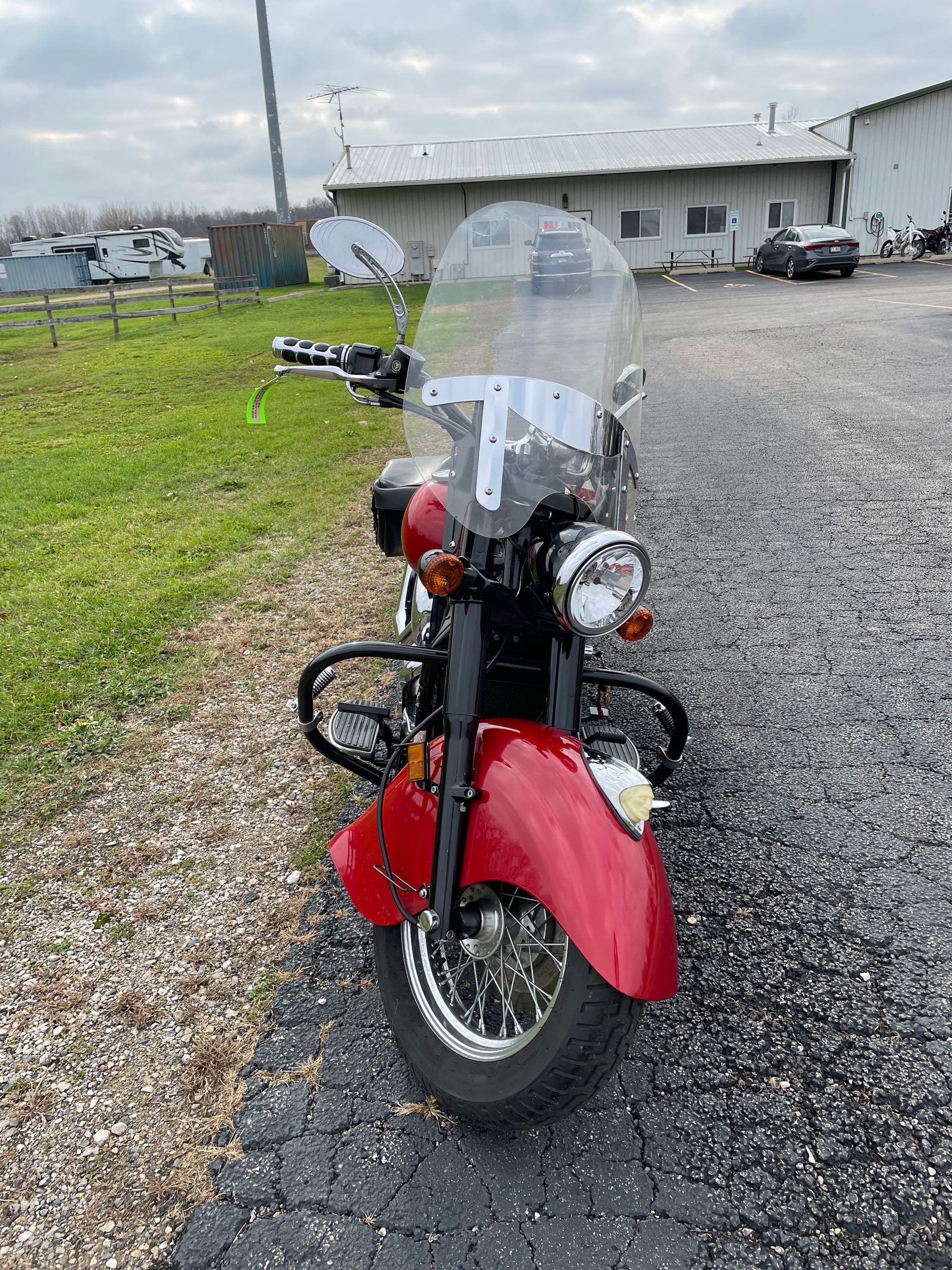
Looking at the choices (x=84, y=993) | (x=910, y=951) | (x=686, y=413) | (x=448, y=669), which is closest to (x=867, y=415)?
(x=686, y=413)

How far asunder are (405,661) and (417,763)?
1.94 ft

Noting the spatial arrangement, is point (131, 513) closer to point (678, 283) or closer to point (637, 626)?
point (637, 626)

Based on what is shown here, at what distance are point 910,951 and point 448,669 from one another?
1570 millimetres

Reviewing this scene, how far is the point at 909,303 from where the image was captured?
55.7ft

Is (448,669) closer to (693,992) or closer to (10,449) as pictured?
(693,992)

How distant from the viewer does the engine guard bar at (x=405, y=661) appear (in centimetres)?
231

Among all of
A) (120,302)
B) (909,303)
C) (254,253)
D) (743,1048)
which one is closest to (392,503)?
(743,1048)

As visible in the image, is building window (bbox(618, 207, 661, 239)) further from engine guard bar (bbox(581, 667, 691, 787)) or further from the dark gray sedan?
engine guard bar (bbox(581, 667, 691, 787))

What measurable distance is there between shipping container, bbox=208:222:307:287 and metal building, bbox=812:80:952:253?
70.7 ft

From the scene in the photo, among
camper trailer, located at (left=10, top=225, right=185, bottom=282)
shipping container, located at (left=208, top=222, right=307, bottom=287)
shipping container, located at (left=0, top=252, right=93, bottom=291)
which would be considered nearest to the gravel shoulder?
shipping container, located at (left=208, top=222, right=307, bottom=287)

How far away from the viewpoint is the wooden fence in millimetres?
19859

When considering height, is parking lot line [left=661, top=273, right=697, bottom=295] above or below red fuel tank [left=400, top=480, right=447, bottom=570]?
above

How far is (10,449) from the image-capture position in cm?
970

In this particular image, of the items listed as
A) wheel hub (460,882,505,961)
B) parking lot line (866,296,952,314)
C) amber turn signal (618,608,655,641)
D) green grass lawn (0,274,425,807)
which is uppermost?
parking lot line (866,296,952,314)
